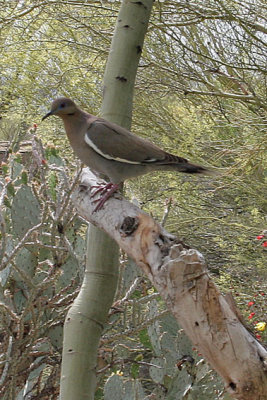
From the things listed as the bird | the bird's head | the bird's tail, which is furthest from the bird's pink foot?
the bird's head

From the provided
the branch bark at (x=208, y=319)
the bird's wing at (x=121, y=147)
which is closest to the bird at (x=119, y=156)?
the bird's wing at (x=121, y=147)

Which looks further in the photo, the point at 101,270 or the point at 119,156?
the point at 119,156

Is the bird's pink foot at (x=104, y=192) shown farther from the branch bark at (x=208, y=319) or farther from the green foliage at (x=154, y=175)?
the branch bark at (x=208, y=319)

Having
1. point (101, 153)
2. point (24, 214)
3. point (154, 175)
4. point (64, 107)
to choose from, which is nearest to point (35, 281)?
point (24, 214)

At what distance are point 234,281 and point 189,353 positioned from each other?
162cm

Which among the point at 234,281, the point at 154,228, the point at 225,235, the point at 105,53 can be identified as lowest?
the point at 154,228

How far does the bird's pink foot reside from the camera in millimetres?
1422

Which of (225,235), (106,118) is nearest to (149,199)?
(225,235)

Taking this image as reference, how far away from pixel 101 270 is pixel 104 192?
205mm

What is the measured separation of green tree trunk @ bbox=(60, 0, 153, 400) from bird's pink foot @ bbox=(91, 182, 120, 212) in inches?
3.3

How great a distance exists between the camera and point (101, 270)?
4.79 ft

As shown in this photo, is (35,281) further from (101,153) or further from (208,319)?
(208,319)

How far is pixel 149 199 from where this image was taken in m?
4.00

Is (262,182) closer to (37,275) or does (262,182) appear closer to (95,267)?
(37,275)
